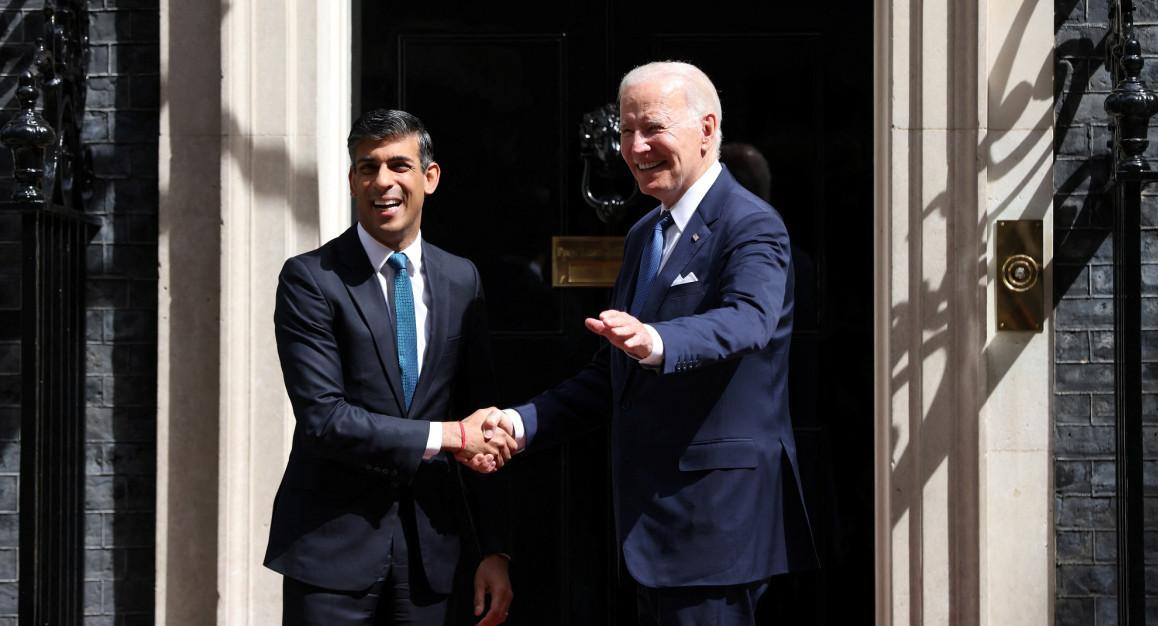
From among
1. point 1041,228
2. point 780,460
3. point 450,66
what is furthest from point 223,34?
point 1041,228

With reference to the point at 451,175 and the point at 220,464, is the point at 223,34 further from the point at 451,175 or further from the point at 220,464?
the point at 220,464

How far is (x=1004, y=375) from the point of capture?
4.14 meters

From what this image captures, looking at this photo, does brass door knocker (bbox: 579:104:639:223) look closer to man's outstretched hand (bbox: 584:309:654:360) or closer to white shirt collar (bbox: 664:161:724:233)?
white shirt collar (bbox: 664:161:724:233)

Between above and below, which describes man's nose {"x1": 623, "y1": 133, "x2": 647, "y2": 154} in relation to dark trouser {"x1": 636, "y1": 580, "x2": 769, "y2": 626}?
above

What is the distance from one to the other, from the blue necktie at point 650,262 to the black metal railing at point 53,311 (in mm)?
2022

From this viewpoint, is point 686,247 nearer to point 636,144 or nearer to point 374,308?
point 636,144

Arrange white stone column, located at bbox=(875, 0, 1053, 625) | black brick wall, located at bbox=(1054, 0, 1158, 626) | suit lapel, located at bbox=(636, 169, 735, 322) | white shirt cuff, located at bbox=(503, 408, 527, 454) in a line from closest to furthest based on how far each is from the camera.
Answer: suit lapel, located at bbox=(636, 169, 735, 322), white shirt cuff, located at bbox=(503, 408, 527, 454), white stone column, located at bbox=(875, 0, 1053, 625), black brick wall, located at bbox=(1054, 0, 1158, 626)

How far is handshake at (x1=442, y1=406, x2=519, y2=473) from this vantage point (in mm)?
3268

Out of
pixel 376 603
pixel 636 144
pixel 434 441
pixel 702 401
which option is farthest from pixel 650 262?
pixel 376 603

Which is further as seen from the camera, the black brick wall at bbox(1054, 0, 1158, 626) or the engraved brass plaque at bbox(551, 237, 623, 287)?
the engraved brass plaque at bbox(551, 237, 623, 287)

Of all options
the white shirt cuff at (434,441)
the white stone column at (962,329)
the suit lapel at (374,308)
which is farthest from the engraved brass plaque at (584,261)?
the white shirt cuff at (434,441)

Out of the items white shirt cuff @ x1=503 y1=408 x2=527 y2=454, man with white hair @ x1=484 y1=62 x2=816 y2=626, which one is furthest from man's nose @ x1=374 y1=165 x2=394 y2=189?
white shirt cuff @ x1=503 y1=408 x2=527 y2=454

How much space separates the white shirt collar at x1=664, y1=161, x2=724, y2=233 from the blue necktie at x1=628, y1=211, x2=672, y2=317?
1.5 inches

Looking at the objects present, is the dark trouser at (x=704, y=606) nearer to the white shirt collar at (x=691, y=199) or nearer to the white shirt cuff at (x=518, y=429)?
the white shirt cuff at (x=518, y=429)
